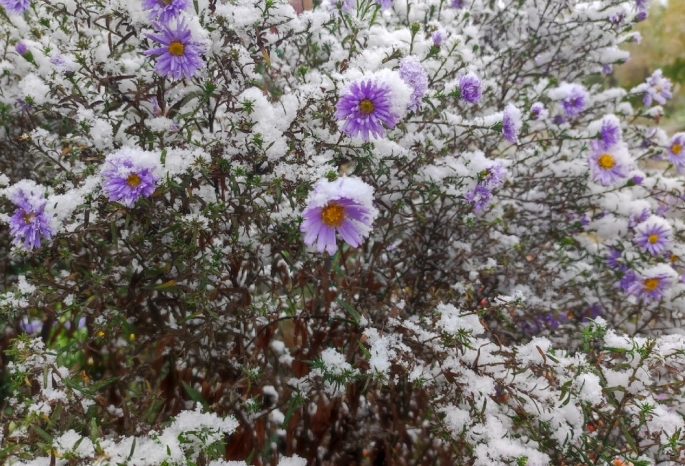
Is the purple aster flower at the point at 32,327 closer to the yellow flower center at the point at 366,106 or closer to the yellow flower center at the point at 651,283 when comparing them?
the yellow flower center at the point at 366,106

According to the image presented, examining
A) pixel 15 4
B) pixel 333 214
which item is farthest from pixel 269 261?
pixel 15 4

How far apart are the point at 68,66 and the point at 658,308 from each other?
2.35 m

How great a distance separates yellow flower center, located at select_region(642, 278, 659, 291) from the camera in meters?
2.14

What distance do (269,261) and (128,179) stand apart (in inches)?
22.6

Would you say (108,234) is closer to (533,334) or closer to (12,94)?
(12,94)

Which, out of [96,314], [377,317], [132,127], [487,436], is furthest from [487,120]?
[96,314]

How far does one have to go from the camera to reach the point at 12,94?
1811mm

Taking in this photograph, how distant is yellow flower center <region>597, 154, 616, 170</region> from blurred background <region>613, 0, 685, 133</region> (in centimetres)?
711

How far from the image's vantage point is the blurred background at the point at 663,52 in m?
8.23

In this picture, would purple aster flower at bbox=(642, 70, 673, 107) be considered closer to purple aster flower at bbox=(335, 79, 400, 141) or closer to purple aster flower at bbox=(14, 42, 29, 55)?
purple aster flower at bbox=(335, 79, 400, 141)

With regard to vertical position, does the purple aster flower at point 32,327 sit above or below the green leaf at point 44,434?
above

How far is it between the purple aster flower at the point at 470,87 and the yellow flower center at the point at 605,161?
3.13ft

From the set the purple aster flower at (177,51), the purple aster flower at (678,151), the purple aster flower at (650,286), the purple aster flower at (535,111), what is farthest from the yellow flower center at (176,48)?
the purple aster flower at (678,151)

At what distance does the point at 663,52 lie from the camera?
8641 mm
